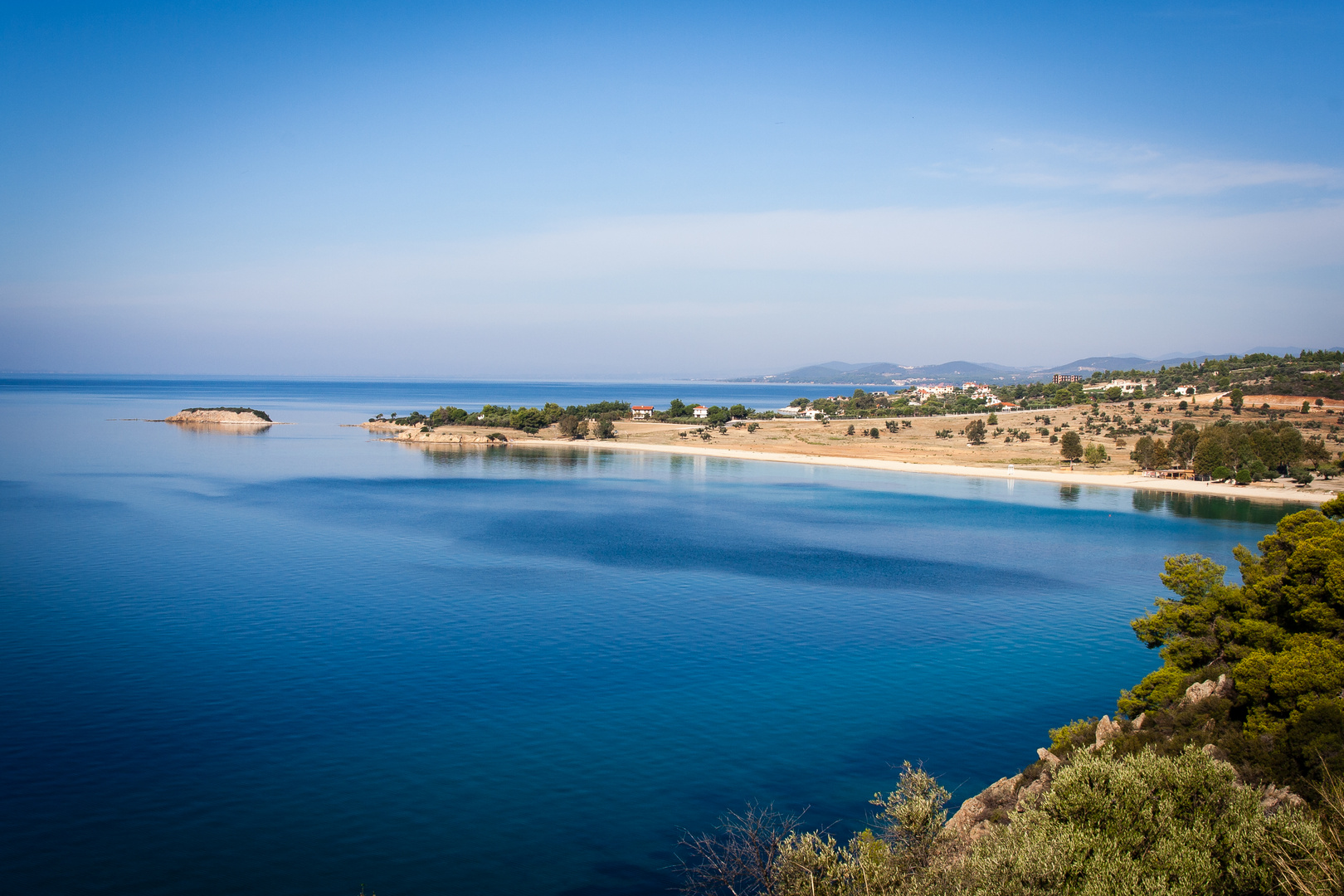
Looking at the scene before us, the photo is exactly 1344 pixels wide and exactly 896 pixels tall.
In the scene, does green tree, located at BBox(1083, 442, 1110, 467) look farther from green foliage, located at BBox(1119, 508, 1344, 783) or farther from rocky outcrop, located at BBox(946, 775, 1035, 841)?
rocky outcrop, located at BBox(946, 775, 1035, 841)

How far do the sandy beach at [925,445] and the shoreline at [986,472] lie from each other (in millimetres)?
90

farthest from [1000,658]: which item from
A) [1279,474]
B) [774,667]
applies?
[1279,474]

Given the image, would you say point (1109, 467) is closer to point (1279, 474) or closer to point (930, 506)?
point (1279, 474)

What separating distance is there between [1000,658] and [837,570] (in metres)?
14.9

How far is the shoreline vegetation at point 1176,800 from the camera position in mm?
10602

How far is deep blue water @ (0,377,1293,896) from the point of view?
18.4 m

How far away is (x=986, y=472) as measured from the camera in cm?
9244

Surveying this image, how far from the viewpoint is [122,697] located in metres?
25.2

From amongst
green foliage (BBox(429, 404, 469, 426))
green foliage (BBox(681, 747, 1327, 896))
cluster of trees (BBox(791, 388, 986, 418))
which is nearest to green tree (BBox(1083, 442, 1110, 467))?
cluster of trees (BBox(791, 388, 986, 418))

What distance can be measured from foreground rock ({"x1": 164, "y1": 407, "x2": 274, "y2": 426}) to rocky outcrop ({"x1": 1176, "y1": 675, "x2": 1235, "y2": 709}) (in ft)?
473

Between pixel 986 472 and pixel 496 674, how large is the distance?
2932 inches

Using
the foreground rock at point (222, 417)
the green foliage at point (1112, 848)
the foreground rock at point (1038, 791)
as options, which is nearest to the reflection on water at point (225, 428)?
the foreground rock at point (222, 417)

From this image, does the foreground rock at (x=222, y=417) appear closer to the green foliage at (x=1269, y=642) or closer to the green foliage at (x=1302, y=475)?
the green foliage at (x=1302, y=475)

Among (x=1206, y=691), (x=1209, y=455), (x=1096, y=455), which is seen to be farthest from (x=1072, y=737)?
(x=1096, y=455)
